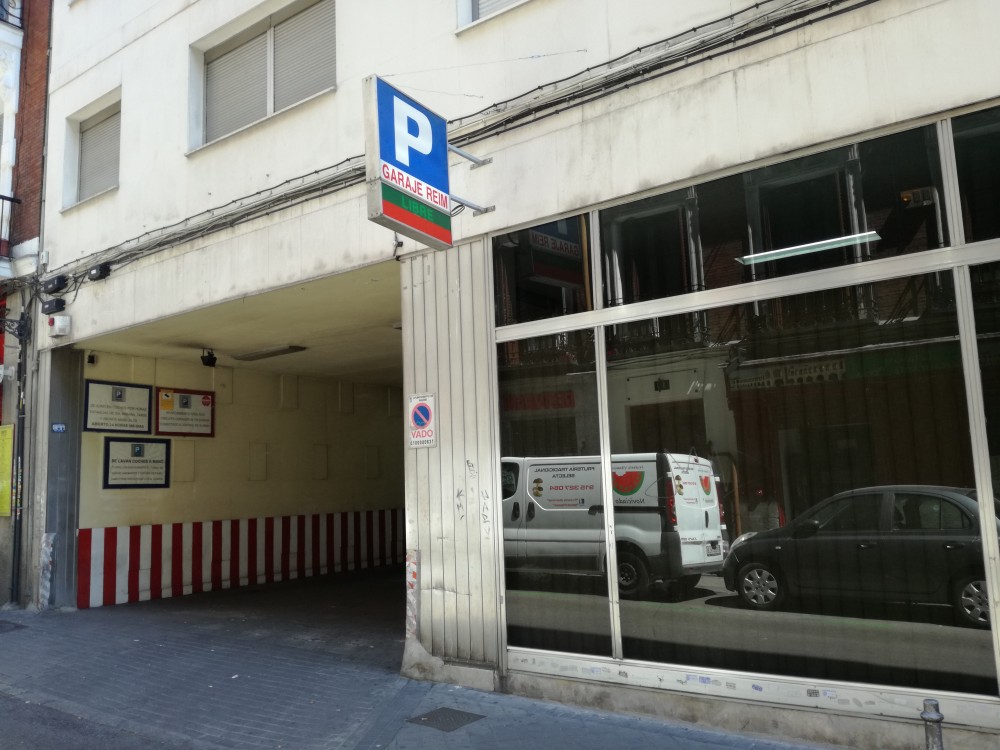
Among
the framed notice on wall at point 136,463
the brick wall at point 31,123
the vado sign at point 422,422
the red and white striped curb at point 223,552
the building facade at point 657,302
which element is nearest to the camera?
the building facade at point 657,302

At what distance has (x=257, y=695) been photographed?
675 centimetres

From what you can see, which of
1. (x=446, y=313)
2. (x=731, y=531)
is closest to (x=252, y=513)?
(x=446, y=313)

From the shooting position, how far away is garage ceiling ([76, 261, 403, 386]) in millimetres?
8617

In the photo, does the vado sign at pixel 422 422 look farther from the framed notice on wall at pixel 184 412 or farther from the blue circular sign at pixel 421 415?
the framed notice on wall at pixel 184 412

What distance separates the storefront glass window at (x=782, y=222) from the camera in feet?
16.6

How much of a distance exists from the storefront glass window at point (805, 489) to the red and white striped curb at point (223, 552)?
8.35m

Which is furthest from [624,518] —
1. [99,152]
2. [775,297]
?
[99,152]

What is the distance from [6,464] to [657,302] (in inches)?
382

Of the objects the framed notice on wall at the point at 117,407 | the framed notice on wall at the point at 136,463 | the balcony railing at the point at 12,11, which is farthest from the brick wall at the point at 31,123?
the framed notice on wall at the point at 136,463

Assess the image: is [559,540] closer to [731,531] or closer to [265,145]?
[731,531]

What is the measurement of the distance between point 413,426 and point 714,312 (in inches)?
111

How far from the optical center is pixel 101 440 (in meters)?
11.5

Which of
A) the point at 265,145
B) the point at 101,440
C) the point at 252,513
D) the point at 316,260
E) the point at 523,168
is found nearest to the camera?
the point at 523,168

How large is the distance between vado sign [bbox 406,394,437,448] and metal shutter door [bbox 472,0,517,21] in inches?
138
